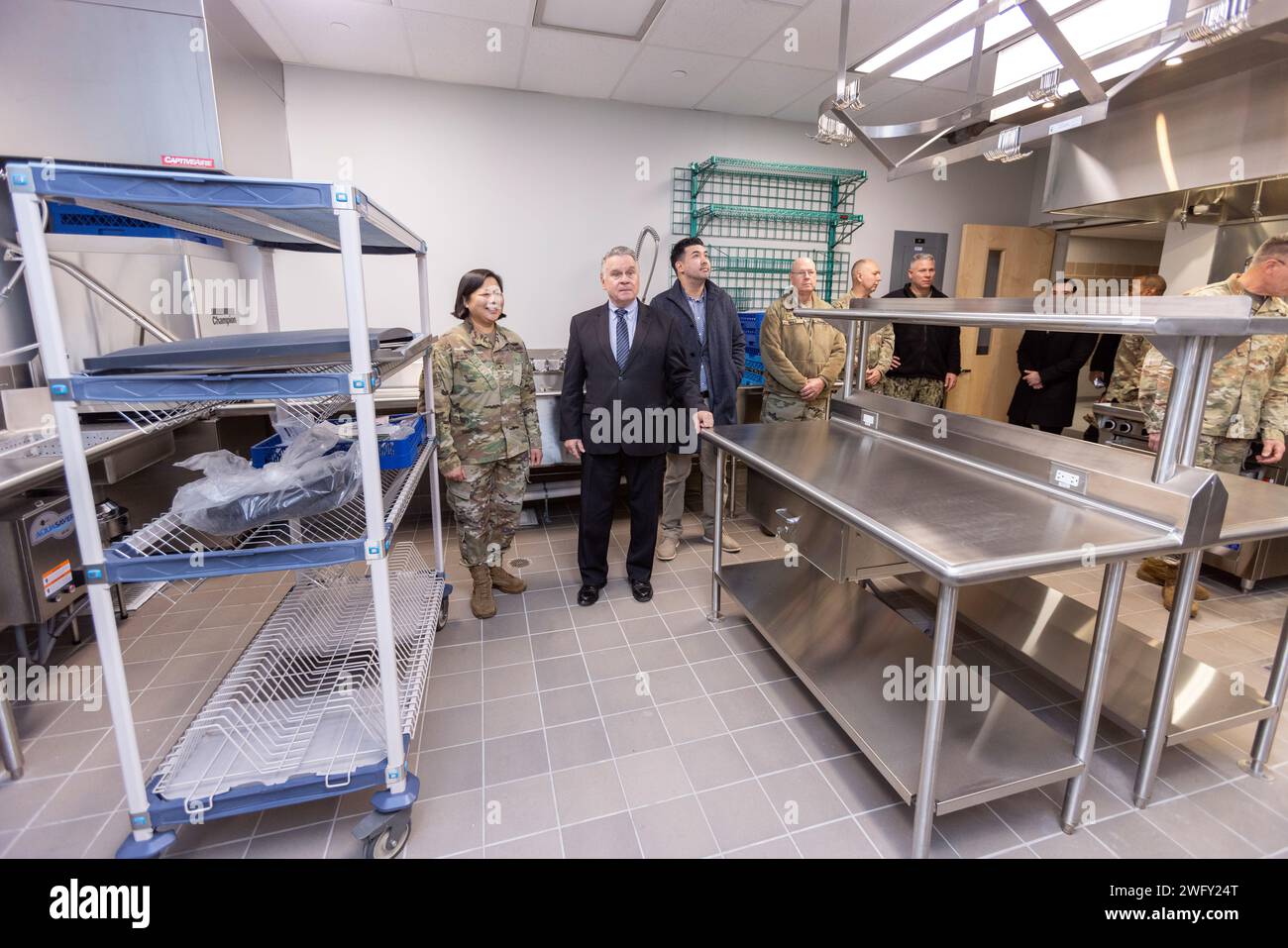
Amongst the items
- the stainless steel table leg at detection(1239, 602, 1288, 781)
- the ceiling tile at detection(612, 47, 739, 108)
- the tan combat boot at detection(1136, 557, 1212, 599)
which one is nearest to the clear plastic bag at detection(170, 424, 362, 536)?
the stainless steel table leg at detection(1239, 602, 1288, 781)

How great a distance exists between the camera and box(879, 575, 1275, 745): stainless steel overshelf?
5.35 ft

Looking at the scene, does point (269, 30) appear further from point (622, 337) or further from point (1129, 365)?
point (1129, 365)

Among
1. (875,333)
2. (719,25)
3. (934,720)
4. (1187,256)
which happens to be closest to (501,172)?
(719,25)

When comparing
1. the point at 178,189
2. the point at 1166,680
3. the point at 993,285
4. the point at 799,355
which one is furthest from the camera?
the point at 993,285

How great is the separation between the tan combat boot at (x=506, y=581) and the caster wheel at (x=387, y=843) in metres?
1.35

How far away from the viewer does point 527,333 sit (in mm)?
3887

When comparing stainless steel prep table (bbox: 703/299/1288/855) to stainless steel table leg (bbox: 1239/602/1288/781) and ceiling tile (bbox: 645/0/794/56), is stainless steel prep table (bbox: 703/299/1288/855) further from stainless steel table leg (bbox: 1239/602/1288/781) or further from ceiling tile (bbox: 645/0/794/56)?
ceiling tile (bbox: 645/0/794/56)

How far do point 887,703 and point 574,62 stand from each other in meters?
3.22

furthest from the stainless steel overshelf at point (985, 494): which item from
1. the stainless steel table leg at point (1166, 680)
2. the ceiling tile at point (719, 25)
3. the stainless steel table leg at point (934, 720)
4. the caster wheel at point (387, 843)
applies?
the ceiling tile at point (719, 25)

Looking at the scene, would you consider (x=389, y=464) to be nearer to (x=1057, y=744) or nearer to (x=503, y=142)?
(x=1057, y=744)

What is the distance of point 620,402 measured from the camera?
2500 millimetres

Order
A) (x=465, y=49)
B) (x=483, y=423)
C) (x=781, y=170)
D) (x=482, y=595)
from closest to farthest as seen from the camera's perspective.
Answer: (x=483, y=423), (x=482, y=595), (x=465, y=49), (x=781, y=170)
